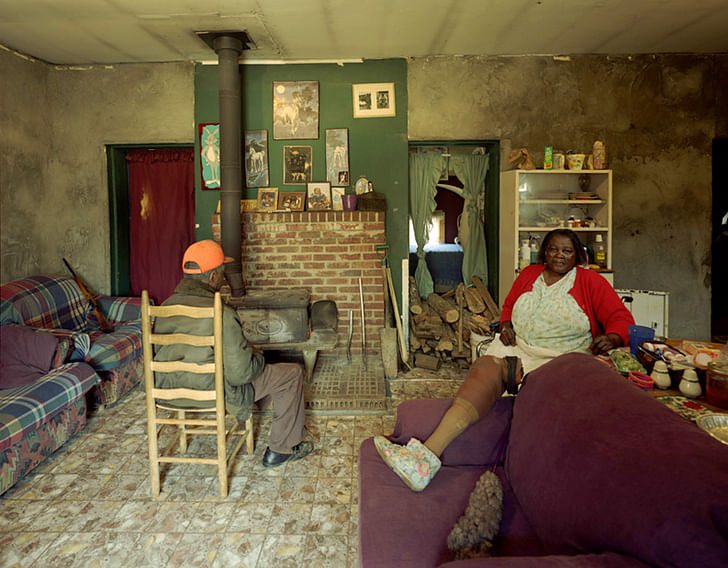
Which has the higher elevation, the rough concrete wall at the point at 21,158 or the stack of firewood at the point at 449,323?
the rough concrete wall at the point at 21,158

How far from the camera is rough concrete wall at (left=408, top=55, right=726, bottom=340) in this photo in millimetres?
4480

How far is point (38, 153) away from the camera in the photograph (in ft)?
14.8

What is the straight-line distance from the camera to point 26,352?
2996 mm

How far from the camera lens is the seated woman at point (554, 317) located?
2168 mm

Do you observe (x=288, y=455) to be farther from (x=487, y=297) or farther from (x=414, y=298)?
(x=487, y=297)

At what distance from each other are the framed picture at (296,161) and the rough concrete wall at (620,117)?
1.03 m

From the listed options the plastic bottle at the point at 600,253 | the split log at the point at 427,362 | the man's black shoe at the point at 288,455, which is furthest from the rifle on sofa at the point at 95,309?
the plastic bottle at the point at 600,253

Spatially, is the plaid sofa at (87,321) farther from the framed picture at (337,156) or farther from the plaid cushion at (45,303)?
the framed picture at (337,156)

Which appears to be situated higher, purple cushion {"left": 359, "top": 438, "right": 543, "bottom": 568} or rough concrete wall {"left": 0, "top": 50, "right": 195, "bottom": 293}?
rough concrete wall {"left": 0, "top": 50, "right": 195, "bottom": 293}

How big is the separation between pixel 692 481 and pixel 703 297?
4.53 metres

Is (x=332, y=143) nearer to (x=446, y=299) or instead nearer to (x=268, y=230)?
(x=268, y=230)

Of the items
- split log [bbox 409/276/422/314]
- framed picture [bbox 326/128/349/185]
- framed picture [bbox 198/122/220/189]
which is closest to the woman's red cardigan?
split log [bbox 409/276/422/314]

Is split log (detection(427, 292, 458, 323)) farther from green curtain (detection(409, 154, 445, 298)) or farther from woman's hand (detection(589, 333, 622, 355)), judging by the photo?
woman's hand (detection(589, 333, 622, 355))

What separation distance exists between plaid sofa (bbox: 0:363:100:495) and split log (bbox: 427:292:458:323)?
304 cm
